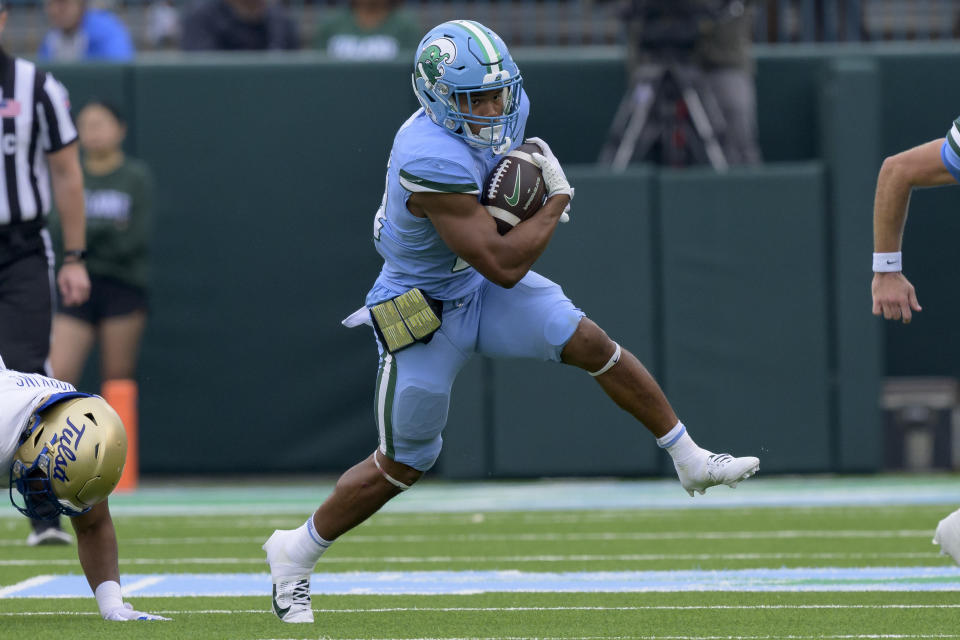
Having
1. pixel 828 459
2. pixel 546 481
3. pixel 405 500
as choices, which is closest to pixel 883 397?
pixel 828 459

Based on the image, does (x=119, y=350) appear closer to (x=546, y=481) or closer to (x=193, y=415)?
(x=193, y=415)

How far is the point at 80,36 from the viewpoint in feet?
34.4

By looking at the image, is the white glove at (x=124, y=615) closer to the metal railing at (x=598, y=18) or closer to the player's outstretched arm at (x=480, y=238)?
the player's outstretched arm at (x=480, y=238)

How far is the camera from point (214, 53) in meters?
10.4

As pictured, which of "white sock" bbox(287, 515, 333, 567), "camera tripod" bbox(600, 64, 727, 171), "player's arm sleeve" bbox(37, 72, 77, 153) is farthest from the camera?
"camera tripod" bbox(600, 64, 727, 171)

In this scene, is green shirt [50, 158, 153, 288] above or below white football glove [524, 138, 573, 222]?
below

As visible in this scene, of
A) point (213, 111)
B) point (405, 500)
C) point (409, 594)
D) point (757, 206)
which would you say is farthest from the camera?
point (213, 111)

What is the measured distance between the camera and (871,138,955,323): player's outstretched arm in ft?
14.9

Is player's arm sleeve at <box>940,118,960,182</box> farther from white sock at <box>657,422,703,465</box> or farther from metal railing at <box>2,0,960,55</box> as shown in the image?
metal railing at <box>2,0,960,55</box>

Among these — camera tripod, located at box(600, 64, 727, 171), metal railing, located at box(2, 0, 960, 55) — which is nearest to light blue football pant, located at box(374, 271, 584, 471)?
camera tripod, located at box(600, 64, 727, 171)

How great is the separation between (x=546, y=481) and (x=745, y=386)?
1253mm

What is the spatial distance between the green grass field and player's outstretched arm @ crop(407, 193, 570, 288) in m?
0.99

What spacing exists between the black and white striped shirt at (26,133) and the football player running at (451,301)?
2.02m

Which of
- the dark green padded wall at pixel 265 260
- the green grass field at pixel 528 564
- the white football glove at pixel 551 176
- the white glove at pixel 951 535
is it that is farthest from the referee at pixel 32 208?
the dark green padded wall at pixel 265 260
